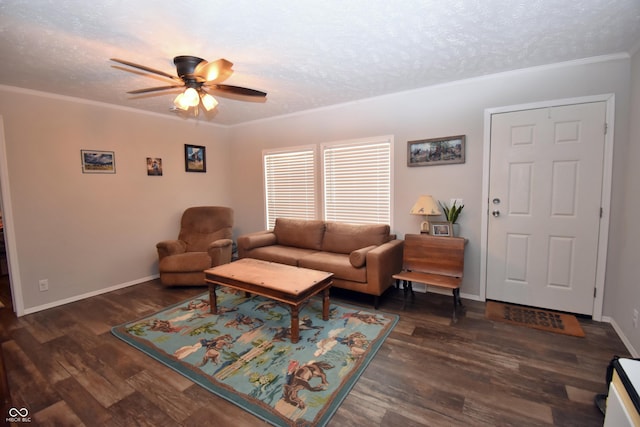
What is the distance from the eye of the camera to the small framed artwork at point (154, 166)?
4164 mm

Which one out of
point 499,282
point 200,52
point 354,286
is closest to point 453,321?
point 499,282

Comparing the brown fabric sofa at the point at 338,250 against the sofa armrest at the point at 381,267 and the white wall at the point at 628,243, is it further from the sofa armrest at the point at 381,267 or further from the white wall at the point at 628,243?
the white wall at the point at 628,243

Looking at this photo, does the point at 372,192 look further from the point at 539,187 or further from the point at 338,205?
the point at 539,187

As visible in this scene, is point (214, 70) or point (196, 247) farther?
point (196, 247)

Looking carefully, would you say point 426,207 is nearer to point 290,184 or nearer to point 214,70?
point 290,184

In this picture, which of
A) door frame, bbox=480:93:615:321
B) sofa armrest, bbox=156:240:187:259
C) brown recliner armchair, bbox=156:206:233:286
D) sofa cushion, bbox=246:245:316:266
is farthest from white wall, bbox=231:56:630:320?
sofa armrest, bbox=156:240:187:259

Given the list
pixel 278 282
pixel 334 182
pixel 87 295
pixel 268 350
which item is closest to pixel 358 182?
pixel 334 182

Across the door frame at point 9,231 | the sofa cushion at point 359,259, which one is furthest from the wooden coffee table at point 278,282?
the door frame at point 9,231

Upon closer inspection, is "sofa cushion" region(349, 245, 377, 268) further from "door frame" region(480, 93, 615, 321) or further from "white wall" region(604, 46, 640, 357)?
"white wall" region(604, 46, 640, 357)

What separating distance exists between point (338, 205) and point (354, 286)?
1.39m

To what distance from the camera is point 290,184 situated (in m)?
4.67

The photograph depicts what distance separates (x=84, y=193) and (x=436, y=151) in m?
4.35

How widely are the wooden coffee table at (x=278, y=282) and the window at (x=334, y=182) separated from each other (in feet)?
4.65

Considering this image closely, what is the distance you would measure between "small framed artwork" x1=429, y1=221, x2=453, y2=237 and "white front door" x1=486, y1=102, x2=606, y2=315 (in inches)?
16.9
